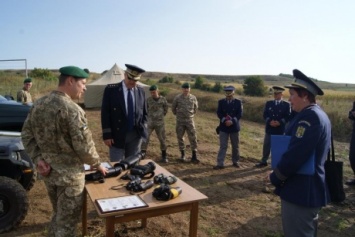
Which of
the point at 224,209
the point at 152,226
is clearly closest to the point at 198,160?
the point at 224,209

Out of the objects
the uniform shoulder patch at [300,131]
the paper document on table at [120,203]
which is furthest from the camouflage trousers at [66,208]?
the uniform shoulder patch at [300,131]

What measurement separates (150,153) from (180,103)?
63.7 inches

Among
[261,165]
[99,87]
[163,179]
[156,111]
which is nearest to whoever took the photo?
[163,179]

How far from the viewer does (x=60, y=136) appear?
2.52 m

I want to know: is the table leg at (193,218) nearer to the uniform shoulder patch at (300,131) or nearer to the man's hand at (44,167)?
the uniform shoulder patch at (300,131)

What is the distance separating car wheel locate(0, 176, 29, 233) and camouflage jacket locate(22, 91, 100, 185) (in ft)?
3.68

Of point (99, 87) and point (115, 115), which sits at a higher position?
point (115, 115)

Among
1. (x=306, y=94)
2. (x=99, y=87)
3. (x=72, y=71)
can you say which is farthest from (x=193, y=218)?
(x=99, y=87)

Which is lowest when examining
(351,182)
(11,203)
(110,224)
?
(351,182)

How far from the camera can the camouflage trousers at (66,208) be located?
2.61m

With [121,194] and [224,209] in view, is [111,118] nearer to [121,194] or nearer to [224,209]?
[121,194]

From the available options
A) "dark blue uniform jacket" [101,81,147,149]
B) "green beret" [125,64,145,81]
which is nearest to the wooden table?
"dark blue uniform jacket" [101,81,147,149]

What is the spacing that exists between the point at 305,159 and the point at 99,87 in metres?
16.6

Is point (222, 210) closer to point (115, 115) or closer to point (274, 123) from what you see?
point (115, 115)
